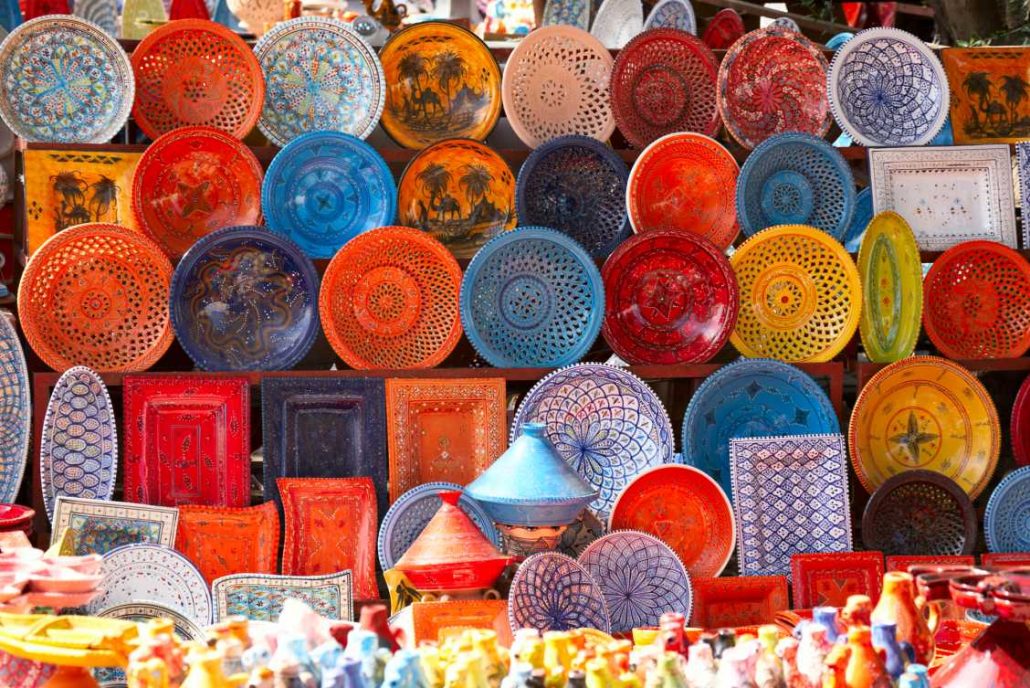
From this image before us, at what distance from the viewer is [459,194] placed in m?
3.40

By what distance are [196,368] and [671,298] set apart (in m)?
1.21

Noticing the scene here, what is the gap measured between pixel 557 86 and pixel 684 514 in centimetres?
117

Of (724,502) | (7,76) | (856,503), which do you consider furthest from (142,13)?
(856,503)

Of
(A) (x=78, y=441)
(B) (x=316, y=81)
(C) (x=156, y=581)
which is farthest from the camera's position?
(B) (x=316, y=81)

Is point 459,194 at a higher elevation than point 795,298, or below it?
higher

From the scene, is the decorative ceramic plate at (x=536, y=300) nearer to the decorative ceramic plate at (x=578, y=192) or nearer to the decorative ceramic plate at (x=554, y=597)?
the decorative ceramic plate at (x=578, y=192)

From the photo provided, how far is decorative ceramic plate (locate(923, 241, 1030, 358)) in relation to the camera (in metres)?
3.62

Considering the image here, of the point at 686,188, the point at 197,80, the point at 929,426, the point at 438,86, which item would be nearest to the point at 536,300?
the point at 686,188

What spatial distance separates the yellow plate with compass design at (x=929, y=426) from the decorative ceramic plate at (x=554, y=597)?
40.8 inches

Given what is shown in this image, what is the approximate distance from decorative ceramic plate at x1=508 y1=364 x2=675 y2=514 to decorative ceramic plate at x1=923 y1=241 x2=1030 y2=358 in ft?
2.97

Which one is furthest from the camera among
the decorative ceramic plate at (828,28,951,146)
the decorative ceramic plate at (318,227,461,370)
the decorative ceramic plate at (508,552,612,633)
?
the decorative ceramic plate at (828,28,951,146)

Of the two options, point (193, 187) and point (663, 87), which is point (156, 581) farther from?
point (663, 87)

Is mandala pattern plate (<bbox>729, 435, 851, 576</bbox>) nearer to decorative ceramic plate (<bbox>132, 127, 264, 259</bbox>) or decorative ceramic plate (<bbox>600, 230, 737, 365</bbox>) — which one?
decorative ceramic plate (<bbox>600, 230, 737, 365</bbox>)

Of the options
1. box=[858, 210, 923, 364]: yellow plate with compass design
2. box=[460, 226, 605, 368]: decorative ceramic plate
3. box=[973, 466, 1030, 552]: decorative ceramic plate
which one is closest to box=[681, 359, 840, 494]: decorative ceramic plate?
box=[858, 210, 923, 364]: yellow plate with compass design
